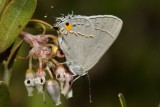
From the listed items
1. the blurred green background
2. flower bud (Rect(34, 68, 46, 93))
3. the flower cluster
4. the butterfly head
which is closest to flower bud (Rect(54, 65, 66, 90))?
the flower cluster

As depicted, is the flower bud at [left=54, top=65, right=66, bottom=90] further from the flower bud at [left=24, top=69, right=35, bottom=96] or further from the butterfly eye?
the butterfly eye

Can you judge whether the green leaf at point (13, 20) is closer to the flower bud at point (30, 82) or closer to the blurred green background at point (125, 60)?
the flower bud at point (30, 82)

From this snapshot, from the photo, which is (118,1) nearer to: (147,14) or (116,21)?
(147,14)

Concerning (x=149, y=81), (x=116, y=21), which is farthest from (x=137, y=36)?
(x=116, y=21)

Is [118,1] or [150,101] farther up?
[118,1]

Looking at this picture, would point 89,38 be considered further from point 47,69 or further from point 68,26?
point 47,69

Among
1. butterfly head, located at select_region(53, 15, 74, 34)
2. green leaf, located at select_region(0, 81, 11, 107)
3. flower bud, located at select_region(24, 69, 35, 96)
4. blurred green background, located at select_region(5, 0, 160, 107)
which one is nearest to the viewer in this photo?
green leaf, located at select_region(0, 81, 11, 107)

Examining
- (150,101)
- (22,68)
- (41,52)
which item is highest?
(41,52)
